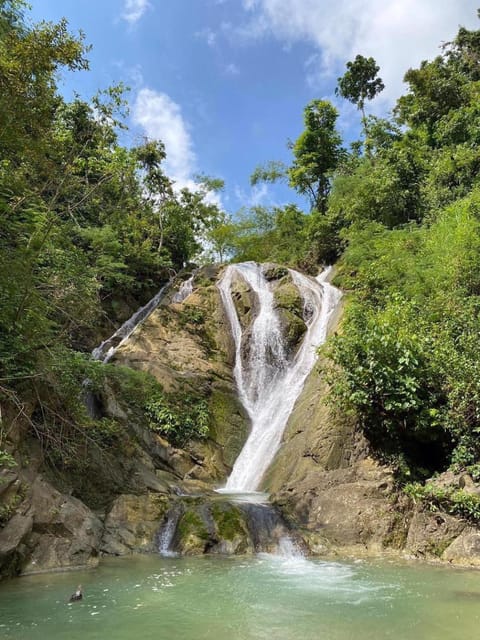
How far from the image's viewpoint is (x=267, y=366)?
18.7 m

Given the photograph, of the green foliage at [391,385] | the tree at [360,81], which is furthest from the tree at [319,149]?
the green foliage at [391,385]

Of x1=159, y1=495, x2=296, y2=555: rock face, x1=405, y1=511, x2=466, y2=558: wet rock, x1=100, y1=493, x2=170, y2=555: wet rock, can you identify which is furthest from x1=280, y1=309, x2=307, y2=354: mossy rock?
x1=405, y1=511, x2=466, y2=558: wet rock

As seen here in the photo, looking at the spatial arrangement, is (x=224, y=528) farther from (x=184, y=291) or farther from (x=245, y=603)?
(x=184, y=291)

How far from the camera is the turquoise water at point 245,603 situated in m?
5.26

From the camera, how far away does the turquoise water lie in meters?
5.26

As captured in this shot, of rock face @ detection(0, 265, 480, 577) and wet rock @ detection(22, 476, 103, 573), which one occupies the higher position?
rock face @ detection(0, 265, 480, 577)

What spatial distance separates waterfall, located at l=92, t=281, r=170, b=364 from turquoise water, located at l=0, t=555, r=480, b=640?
37.3 feet

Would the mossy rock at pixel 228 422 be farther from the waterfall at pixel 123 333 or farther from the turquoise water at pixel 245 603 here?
the turquoise water at pixel 245 603

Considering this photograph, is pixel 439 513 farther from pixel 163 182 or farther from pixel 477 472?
pixel 163 182

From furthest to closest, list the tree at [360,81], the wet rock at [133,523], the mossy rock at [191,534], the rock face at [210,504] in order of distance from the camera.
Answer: the tree at [360,81] → the mossy rock at [191,534] → the wet rock at [133,523] → the rock face at [210,504]

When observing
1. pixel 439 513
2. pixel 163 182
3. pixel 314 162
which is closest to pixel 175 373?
pixel 439 513

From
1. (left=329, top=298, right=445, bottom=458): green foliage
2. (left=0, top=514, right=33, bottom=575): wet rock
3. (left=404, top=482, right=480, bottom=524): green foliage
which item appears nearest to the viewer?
(left=0, top=514, right=33, bottom=575): wet rock

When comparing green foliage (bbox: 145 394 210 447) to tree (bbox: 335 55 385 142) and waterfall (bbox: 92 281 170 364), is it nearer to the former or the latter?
waterfall (bbox: 92 281 170 364)

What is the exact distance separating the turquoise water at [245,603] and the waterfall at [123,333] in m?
11.4
